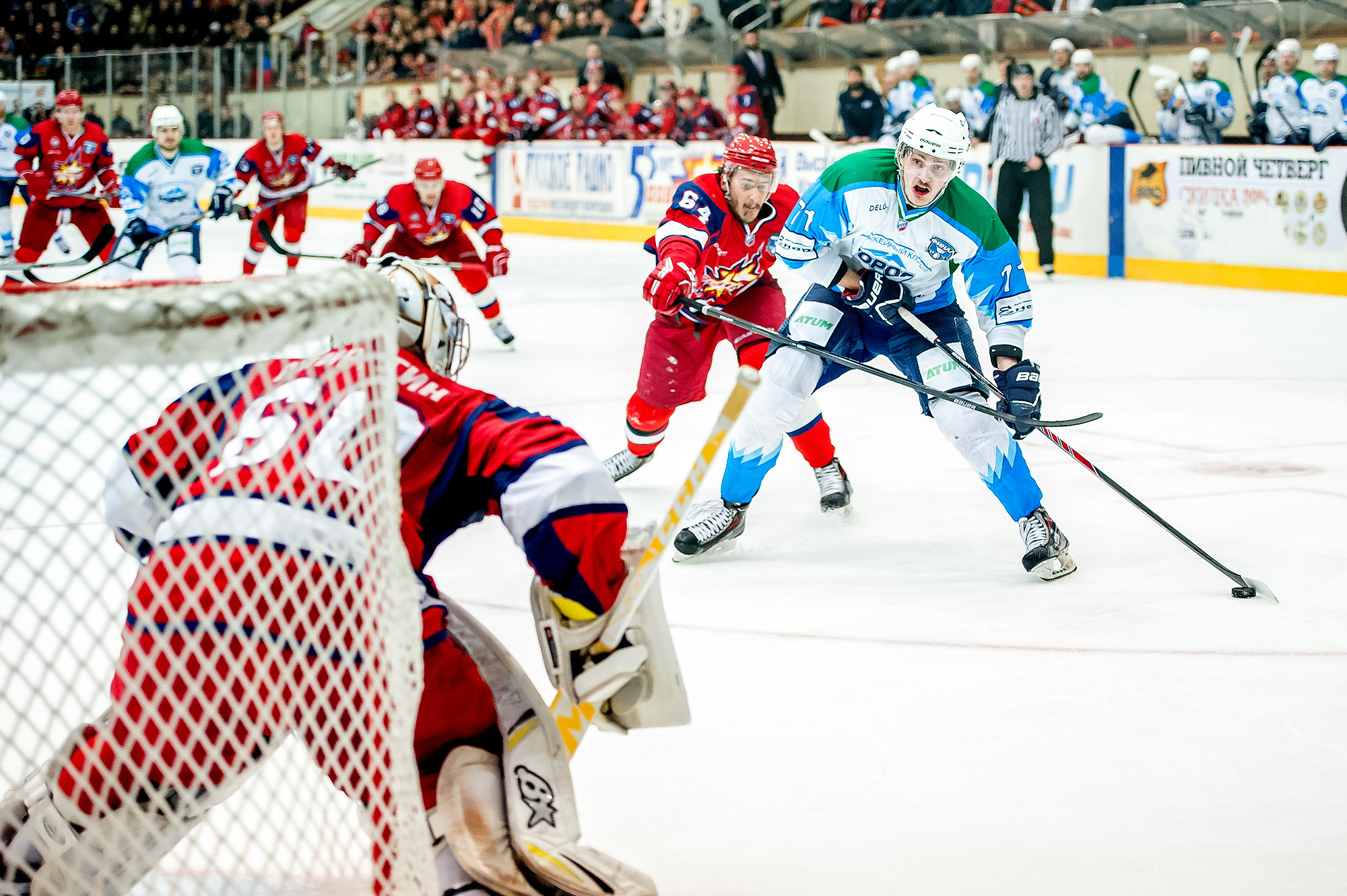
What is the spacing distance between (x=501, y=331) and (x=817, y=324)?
3.88m

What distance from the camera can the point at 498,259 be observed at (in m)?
7.51

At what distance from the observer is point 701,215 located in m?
4.15

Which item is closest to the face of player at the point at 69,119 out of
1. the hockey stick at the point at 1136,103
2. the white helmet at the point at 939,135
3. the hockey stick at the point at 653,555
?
the white helmet at the point at 939,135

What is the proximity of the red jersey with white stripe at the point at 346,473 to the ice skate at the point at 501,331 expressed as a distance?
5.81 m

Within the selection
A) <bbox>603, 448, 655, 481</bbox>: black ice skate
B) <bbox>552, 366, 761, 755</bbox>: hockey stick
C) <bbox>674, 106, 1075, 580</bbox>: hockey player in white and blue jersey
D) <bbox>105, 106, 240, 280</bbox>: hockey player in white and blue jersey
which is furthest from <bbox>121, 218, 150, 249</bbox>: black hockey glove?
<bbox>552, 366, 761, 755</bbox>: hockey stick

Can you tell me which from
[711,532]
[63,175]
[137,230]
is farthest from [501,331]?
[711,532]

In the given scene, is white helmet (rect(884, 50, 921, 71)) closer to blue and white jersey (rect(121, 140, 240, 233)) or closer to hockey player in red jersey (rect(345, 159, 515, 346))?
hockey player in red jersey (rect(345, 159, 515, 346))

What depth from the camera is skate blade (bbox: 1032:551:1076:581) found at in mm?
3578

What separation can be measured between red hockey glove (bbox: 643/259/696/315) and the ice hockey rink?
675 millimetres

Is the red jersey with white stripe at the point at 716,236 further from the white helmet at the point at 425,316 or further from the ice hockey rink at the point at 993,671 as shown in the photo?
the white helmet at the point at 425,316

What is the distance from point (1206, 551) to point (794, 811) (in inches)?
80.7

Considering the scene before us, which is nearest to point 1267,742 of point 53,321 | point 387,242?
point 53,321

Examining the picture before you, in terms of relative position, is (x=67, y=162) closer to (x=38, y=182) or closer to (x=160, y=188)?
(x=38, y=182)

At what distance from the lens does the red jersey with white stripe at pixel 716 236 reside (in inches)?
162
